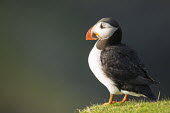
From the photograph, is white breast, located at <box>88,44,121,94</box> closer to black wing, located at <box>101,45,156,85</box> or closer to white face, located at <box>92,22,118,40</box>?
black wing, located at <box>101,45,156,85</box>

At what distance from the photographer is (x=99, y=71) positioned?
7.34 metres

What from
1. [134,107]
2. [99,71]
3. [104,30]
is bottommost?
[134,107]

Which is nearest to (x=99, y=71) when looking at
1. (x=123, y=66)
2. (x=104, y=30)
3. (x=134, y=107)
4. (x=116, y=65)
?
(x=116, y=65)

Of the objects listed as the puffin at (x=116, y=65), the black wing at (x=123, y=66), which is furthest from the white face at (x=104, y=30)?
the black wing at (x=123, y=66)

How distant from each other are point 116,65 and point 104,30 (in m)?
0.74

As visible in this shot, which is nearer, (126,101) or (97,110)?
(97,110)

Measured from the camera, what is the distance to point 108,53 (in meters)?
7.28

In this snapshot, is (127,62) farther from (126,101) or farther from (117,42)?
(126,101)

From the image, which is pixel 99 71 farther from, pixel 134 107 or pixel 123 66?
pixel 134 107

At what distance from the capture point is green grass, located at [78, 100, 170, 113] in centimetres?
679

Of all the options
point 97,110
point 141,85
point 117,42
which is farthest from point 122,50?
point 97,110

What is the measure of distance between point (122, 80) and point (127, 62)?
0.36 meters

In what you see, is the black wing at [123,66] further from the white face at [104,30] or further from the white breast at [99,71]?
the white face at [104,30]

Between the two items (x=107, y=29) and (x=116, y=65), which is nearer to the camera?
(x=116, y=65)
